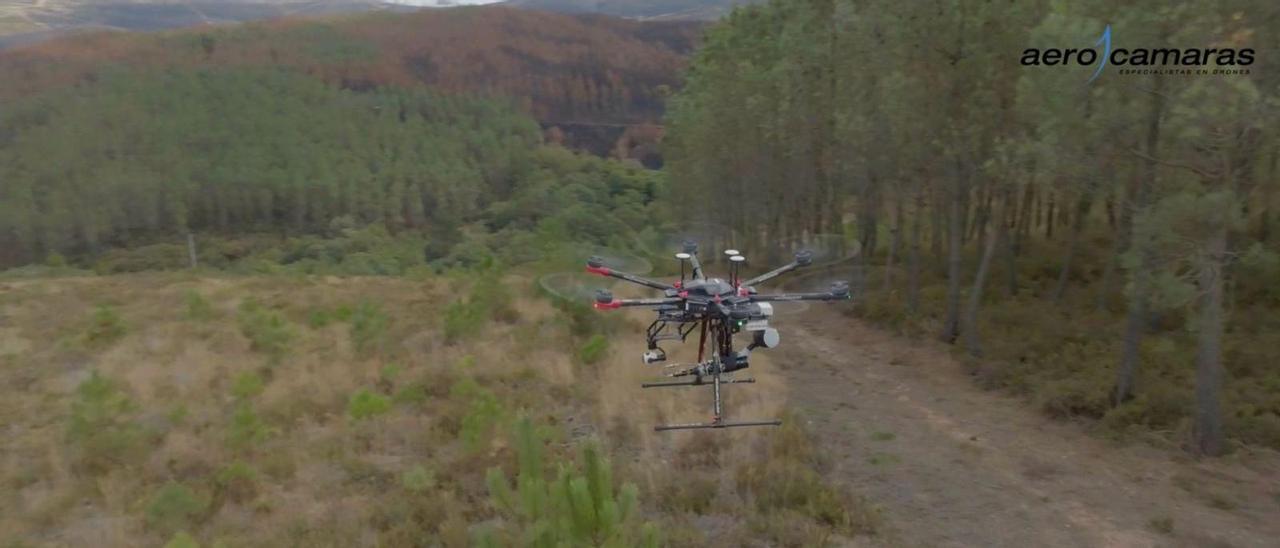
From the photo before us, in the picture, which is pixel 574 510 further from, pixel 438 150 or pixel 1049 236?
pixel 438 150

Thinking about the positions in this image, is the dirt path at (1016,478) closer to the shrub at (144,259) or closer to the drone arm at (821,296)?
the drone arm at (821,296)

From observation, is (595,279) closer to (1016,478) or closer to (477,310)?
(1016,478)

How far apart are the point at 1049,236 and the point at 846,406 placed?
13.5m

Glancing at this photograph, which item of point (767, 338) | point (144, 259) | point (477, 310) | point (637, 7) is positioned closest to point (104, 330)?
point (477, 310)

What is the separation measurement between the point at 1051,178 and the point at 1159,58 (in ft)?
5.99

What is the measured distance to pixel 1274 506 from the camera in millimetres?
8070

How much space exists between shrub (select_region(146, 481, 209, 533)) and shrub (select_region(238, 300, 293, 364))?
22.8ft

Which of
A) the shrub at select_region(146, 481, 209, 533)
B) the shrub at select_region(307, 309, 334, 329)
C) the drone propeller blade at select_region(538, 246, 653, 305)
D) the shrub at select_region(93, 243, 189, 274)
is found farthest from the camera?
the shrub at select_region(93, 243, 189, 274)

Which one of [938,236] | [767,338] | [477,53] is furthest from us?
[477,53]

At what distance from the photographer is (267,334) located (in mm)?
15492

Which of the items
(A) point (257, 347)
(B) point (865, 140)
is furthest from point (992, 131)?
(A) point (257, 347)

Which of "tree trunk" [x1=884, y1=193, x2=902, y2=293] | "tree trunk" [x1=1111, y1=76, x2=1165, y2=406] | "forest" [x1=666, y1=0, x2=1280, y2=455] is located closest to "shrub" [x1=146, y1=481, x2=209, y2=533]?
"forest" [x1=666, y1=0, x2=1280, y2=455]

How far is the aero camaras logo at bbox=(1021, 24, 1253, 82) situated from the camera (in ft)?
28.7

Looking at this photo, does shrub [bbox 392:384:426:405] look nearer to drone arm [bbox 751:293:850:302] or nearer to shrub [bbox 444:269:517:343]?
shrub [bbox 444:269:517:343]
